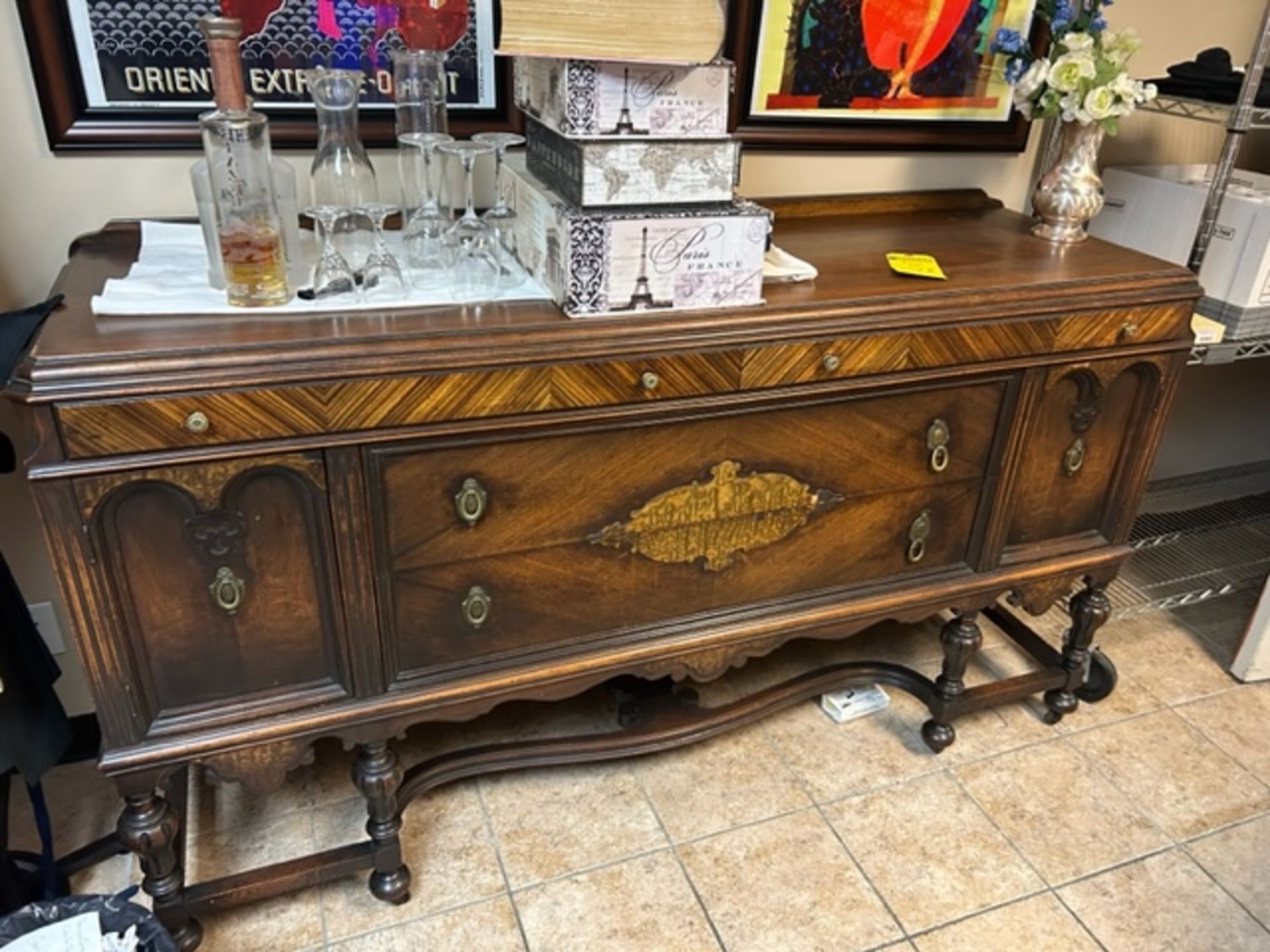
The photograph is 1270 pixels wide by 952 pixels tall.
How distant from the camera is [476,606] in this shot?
55.0 inches

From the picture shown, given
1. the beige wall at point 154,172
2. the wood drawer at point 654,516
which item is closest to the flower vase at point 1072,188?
the beige wall at point 154,172

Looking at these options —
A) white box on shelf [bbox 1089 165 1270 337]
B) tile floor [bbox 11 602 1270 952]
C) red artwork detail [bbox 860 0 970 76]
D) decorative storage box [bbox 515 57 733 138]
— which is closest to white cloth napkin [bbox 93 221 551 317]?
decorative storage box [bbox 515 57 733 138]

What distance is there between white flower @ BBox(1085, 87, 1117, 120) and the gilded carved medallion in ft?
2.71

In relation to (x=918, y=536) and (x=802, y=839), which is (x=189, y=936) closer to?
(x=802, y=839)

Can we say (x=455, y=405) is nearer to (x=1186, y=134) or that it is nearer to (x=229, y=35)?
(x=229, y=35)

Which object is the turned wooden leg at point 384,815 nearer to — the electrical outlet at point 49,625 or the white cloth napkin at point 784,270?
the electrical outlet at point 49,625

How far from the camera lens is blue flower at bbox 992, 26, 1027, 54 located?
173 cm

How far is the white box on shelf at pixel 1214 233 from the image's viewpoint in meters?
1.90

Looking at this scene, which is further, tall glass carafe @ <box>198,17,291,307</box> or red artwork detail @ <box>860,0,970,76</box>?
red artwork detail @ <box>860,0,970,76</box>

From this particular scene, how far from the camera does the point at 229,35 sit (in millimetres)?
1154

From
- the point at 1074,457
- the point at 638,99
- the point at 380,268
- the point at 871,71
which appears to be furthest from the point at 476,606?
the point at 871,71

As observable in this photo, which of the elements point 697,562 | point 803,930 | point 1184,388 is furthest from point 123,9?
point 1184,388

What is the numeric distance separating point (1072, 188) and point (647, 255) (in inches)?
36.9

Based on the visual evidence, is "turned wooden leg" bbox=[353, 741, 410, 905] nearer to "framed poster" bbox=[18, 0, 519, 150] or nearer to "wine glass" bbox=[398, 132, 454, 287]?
"wine glass" bbox=[398, 132, 454, 287]
